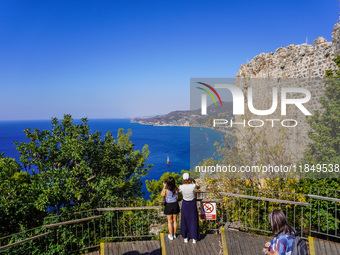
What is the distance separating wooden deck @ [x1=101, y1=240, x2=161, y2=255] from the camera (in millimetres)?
5086

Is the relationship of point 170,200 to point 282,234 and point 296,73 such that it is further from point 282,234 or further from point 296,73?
point 296,73

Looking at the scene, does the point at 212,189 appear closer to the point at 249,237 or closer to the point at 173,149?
the point at 249,237

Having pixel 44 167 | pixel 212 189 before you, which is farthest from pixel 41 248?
pixel 212 189

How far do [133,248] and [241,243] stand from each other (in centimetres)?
216

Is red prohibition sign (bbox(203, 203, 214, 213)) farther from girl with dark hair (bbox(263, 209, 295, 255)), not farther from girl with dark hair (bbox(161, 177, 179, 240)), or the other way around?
girl with dark hair (bbox(263, 209, 295, 255))

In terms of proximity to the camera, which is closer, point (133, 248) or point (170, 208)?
point (170, 208)

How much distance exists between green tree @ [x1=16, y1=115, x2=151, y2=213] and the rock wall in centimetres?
506

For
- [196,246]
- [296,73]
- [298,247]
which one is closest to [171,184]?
[196,246]

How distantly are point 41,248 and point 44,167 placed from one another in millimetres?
3086

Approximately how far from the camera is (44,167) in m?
8.34

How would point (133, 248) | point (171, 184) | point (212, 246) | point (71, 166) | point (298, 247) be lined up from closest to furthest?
point (298, 247)
point (171, 184)
point (212, 246)
point (133, 248)
point (71, 166)

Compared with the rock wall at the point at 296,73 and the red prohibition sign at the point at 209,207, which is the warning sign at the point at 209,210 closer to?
the red prohibition sign at the point at 209,207

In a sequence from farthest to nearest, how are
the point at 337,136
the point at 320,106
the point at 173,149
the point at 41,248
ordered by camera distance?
1. the point at 173,149
2. the point at 320,106
3. the point at 337,136
4. the point at 41,248

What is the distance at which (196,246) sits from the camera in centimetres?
500
